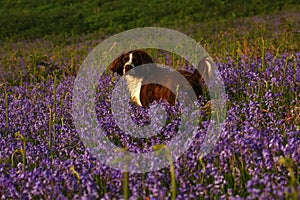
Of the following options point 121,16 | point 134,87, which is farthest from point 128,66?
point 121,16

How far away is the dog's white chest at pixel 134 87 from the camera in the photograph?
4.88 metres

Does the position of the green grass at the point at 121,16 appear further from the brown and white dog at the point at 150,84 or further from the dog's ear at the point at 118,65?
the brown and white dog at the point at 150,84

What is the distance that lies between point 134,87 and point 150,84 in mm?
247

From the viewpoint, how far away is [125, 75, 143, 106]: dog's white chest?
4.88 metres

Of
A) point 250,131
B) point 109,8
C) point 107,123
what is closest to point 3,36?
point 109,8

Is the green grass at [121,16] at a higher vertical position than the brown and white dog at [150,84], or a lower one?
higher

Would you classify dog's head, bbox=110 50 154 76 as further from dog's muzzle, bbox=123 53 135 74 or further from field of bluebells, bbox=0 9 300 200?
field of bluebells, bbox=0 9 300 200

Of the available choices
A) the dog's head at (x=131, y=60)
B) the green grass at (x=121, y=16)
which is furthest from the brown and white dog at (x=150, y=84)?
the green grass at (x=121, y=16)

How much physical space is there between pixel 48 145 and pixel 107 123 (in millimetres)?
556

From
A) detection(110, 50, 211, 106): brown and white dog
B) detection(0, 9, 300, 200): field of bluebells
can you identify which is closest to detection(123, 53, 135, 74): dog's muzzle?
detection(110, 50, 211, 106): brown and white dog

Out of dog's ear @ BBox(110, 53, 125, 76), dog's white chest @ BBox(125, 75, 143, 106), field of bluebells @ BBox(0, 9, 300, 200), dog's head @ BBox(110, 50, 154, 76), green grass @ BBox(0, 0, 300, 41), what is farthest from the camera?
green grass @ BBox(0, 0, 300, 41)

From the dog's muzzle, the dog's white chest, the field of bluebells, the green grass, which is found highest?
the green grass

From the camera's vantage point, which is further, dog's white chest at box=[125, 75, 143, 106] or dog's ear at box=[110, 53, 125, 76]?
dog's ear at box=[110, 53, 125, 76]

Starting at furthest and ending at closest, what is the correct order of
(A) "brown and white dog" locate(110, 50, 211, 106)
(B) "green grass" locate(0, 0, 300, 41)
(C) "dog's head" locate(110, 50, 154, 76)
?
(B) "green grass" locate(0, 0, 300, 41), (C) "dog's head" locate(110, 50, 154, 76), (A) "brown and white dog" locate(110, 50, 211, 106)
